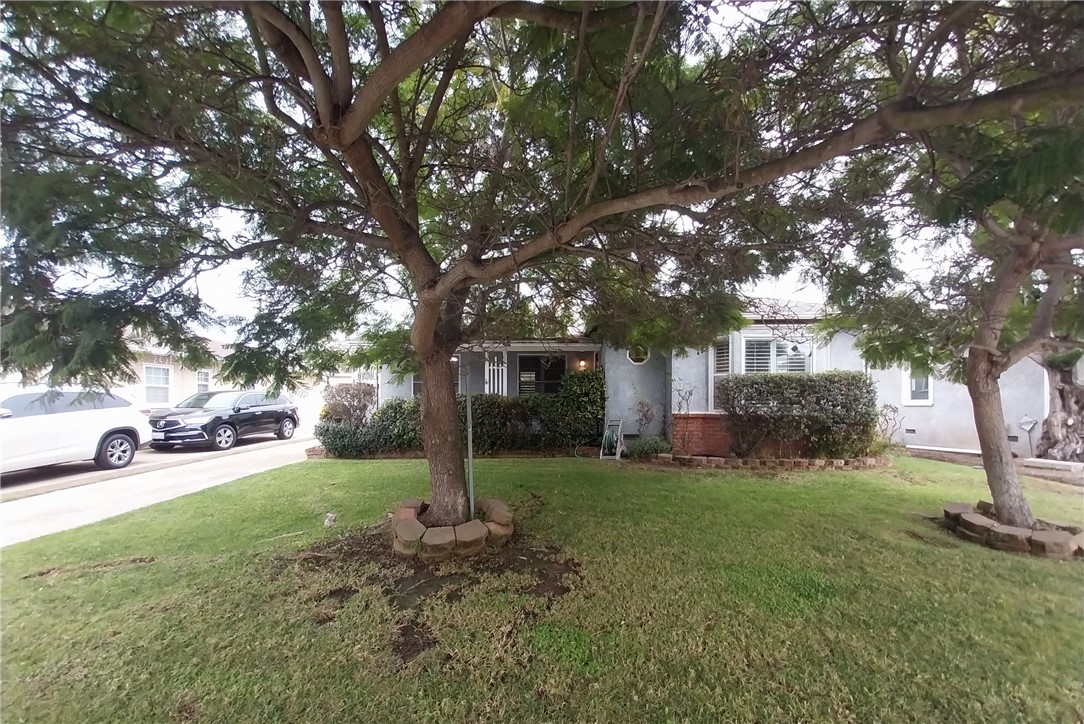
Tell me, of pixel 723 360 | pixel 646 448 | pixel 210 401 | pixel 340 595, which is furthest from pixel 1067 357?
pixel 210 401

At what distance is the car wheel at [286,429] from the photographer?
14.5 metres

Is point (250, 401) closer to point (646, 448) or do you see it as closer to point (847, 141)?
point (646, 448)

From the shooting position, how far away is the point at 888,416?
10.2m

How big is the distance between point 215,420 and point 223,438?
572 millimetres

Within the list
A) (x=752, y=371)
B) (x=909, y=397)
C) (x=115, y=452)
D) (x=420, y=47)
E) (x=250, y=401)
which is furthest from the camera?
(x=250, y=401)

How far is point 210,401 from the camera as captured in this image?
12.4 meters

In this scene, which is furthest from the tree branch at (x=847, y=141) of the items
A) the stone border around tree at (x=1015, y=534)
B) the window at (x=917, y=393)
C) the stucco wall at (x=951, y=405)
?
the window at (x=917, y=393)

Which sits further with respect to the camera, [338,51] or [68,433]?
[68,433]

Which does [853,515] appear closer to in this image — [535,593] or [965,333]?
[965,333]

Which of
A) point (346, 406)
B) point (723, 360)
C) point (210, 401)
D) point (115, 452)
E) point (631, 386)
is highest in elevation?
point (723, 360)

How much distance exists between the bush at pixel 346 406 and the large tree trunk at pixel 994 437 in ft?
Result: 34.3

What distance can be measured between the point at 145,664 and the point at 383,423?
762 centimetres

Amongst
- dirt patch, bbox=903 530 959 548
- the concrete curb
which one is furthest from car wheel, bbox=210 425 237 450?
dirt patch, bbox=903 530 959 548

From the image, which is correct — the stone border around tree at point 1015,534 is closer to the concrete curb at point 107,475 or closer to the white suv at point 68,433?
the white suv at point 68,433
